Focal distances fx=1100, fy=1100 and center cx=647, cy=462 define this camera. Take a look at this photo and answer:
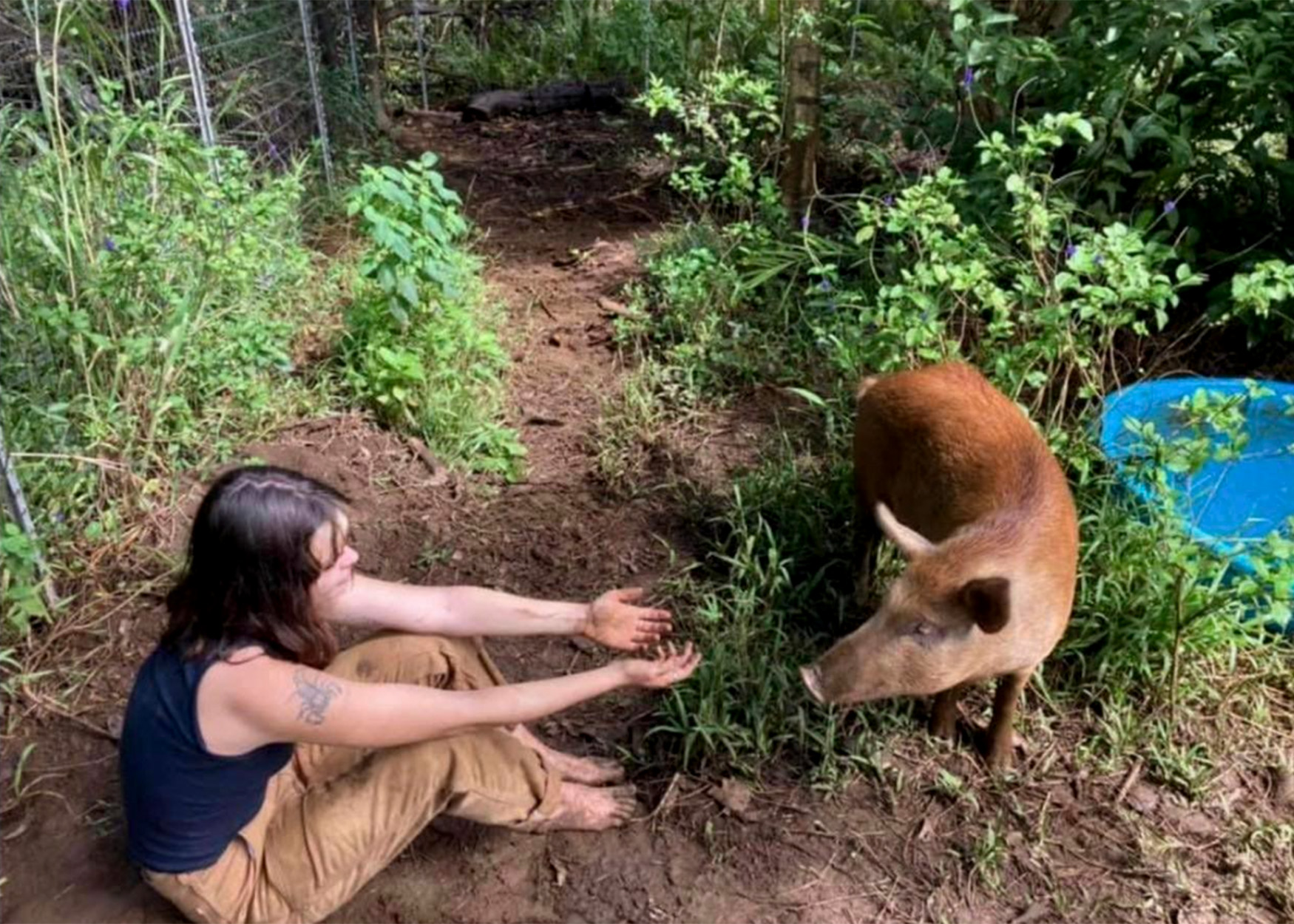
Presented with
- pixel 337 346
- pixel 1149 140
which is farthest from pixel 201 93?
pixel 1149 140

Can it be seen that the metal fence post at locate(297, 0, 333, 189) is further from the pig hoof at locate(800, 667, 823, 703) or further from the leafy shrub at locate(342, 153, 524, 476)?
the pig hoof at locate(800, 667, 823, 703)

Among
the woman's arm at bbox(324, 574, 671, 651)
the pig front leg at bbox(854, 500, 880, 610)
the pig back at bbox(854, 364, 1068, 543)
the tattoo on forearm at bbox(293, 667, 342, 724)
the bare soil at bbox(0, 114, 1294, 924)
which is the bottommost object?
the bare soil at bbox(0, 114, 1294, 924)

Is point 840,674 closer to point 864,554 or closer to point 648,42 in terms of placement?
point 864,554


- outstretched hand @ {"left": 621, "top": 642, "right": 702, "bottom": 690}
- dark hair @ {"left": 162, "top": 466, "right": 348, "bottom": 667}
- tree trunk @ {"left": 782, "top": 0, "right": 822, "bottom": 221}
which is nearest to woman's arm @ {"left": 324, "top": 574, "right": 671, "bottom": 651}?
outstretched hand @ {"left": 621, "top": 642, "right": 702, "bottom": 690}

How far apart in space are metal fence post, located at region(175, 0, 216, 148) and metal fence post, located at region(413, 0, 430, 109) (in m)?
4.94

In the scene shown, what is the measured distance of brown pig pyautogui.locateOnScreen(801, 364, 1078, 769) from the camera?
265 centimetres

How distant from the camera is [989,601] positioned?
247 centimetres

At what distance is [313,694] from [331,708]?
0.04m

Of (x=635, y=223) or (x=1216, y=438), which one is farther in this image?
(x=635, y=223)

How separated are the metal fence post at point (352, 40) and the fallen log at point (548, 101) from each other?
4.72 feet

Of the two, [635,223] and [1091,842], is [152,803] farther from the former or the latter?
[635,223]

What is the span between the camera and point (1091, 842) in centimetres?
287

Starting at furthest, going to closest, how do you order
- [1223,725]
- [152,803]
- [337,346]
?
[337,346], [1223,725], [152,803]

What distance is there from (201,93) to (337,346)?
142 centimetres
